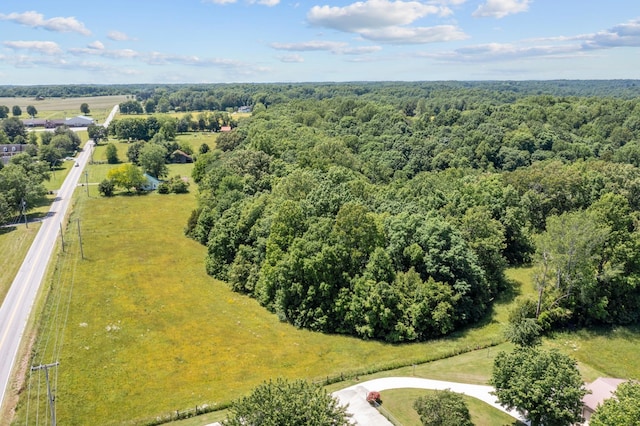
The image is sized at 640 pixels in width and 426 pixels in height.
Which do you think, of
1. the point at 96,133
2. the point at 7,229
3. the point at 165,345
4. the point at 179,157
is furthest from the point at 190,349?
the point at 96,133

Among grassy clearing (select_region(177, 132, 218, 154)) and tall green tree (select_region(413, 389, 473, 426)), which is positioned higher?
grassy clearing (select_region(177, 132, 218, 154))

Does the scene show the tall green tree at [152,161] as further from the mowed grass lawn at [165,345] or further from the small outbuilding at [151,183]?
the mowed grass lawn at [165,345]

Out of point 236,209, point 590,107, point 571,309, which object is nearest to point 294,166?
point 236,209

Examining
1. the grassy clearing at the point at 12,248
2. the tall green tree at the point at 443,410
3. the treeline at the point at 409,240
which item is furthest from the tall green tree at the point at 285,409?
the grassy clearing at the point at 12,248

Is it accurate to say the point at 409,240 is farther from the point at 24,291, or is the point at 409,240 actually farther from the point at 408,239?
the point at 24,291

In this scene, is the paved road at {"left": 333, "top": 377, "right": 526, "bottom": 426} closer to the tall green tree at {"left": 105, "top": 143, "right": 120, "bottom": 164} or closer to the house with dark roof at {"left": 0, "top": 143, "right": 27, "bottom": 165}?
the tall green tree at {"left": 105, "top": 143, "right": 120, "bottom": 164}

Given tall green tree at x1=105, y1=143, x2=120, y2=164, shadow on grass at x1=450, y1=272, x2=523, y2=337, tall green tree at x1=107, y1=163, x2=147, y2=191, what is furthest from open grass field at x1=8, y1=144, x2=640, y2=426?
tall green tree at x1=105, y1=143, x2=120, y2=164

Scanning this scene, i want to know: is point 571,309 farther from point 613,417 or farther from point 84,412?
point 84,412

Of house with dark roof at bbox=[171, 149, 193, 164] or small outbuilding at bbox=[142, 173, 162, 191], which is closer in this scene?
small outbuilding at bbox=[142, 173, 162, 191]
